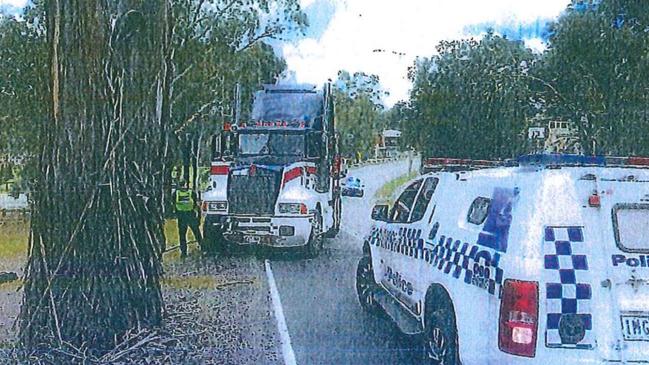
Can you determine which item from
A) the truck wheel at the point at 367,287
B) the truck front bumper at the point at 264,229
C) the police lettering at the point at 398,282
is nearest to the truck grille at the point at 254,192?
the truck front bumper at the point at 264,229

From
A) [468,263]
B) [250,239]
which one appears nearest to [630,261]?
[468,263]

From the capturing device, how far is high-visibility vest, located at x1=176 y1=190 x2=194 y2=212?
384 inches

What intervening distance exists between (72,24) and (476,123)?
160 inches

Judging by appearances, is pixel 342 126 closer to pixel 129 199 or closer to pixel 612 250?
pixel 129 199

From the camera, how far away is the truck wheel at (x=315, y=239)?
10.1 m

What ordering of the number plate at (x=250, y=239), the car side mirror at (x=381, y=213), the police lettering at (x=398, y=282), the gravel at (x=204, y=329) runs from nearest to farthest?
the police lettering at (x=398, y=282) → the gravel at (x=204, y=329) → the car side mirror at (x=381, y=213) → the number plate at (x=250, y=239)

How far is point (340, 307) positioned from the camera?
7113 millimetres

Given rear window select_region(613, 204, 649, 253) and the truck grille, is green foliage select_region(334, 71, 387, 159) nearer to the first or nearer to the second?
the truck grille

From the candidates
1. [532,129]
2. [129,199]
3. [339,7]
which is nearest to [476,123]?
[532,129]

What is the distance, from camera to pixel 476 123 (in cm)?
790

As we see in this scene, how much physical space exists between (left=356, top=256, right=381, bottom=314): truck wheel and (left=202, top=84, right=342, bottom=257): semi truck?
3186mm

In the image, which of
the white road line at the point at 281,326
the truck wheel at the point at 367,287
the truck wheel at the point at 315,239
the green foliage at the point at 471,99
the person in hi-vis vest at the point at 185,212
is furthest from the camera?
the truck wheel at the point at 315,239

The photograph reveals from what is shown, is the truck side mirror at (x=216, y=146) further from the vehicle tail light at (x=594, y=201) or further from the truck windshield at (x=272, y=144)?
the vehicle tail light at (x=594, y=201)

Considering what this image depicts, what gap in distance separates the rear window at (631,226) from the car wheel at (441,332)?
1.04m
